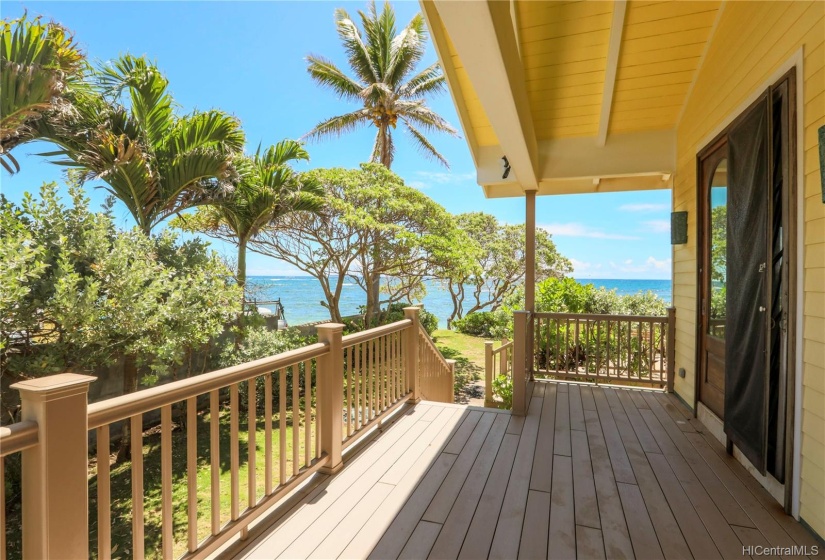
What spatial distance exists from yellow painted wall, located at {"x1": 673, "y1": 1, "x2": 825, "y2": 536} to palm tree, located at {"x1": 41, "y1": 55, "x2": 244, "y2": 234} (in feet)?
19.2

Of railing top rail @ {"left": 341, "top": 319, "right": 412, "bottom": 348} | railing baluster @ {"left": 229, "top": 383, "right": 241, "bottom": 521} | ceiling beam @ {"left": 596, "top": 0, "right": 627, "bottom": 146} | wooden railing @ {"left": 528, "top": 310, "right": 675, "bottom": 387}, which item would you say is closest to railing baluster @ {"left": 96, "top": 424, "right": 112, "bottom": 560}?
railing baluster @ {"left": 229, "top": 383, "right": 241, "bottom": 521}

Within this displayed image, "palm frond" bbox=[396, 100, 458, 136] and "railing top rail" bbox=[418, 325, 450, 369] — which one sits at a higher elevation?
"palm frond" bbox=[396, 100, 458, 136]

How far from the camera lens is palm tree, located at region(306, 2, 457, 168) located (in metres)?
10.4

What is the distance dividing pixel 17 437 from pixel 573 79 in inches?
173

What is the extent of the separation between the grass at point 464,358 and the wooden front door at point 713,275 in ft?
15.7

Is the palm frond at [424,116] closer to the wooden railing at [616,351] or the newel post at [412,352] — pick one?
the wooden railing at [616,351]

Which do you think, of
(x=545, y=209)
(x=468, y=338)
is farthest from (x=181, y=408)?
(x=545, y=209)

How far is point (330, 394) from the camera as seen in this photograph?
2.48 metres

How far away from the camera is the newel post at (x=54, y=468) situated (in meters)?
1.09

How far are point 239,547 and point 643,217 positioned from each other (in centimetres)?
4714

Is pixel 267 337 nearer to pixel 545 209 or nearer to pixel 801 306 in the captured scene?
pixel 801 306

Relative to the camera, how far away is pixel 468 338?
12984 millimetres

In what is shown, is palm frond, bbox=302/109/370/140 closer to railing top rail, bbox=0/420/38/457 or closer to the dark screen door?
the dark screen door

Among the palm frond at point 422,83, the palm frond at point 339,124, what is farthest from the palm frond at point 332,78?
the palm frond at point 422,83
